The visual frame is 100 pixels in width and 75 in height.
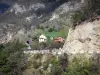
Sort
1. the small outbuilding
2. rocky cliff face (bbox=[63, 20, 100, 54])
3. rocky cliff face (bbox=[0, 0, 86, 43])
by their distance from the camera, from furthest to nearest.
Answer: rocky cliff face (bbox=[0, 0, 86, 43]), the small outbuilding, rocky cliff face (bbox=[63, 20, 100, 54])

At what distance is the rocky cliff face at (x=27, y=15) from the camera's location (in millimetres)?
105562

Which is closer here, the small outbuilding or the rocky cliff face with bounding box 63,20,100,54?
the rocky cliff face with bounding box 63,20,100,54

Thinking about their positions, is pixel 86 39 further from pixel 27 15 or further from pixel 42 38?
pixel 27 15

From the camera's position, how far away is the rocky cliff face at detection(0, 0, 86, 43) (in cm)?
10556

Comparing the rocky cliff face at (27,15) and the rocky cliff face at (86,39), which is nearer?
the rocky cliff face at (86,39)

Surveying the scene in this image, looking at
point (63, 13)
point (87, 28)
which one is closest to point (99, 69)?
point (87, 28)

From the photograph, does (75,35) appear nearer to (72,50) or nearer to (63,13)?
(72,50)

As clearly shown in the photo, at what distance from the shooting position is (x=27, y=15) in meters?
129

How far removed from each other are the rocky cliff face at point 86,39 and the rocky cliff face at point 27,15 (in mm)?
41794

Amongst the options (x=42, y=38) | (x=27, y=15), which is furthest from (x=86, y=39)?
(x=27, y=15)

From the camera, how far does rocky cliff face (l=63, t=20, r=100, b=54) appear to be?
169 feet

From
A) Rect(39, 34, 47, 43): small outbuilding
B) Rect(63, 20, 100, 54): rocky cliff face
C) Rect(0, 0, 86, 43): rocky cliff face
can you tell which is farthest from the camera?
Rect(0, 0, 86, 43): rocky cliff face

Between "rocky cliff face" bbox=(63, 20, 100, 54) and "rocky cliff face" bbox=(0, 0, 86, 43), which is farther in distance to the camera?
"rocky cliff face" bbox=(0, 0, 86, 43)

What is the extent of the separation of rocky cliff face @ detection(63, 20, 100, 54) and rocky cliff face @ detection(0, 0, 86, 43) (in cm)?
4179
